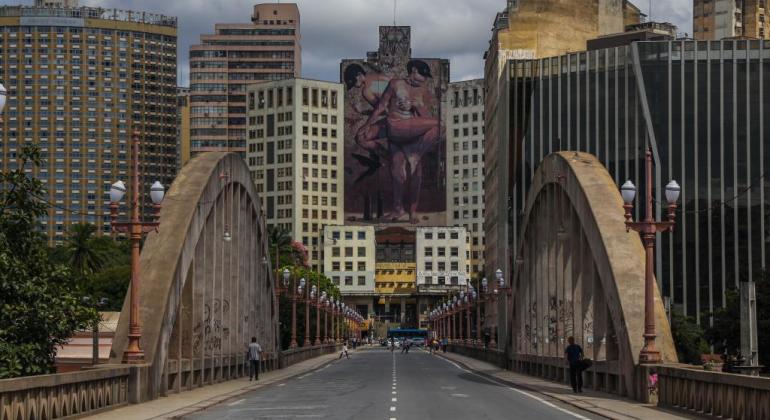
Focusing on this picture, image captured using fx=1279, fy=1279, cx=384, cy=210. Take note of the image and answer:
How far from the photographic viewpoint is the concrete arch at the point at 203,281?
3575 cm

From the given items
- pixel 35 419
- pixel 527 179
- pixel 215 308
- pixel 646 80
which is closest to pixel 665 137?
pixel 646 80

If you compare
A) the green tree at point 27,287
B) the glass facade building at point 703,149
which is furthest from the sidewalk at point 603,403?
the glass facade building at point 703,149

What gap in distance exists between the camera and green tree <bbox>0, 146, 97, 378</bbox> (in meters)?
27.0

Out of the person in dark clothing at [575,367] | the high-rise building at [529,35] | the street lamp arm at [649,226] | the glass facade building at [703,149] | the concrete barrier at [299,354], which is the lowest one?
the concrete barrier at [299,354]

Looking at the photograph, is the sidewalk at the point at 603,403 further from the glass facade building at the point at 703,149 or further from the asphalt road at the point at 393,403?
the glass facade building at the point at 703,149

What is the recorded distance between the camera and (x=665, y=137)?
108 m

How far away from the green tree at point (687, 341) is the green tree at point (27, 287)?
209 ft

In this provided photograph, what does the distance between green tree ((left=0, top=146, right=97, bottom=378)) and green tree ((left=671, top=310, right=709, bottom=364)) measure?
2504 inches

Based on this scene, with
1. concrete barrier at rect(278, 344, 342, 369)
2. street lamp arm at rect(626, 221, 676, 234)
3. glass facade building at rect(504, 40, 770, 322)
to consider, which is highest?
glass facade building at rect(504, 40, 770, 322)

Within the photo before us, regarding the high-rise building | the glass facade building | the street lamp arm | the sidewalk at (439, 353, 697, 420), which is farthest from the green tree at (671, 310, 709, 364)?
the street lamp arm

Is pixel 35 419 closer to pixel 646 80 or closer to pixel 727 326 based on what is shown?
pixel 727 326

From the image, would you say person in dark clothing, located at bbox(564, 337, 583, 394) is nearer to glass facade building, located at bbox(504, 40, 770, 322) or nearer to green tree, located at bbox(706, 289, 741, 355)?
green tree, located at bbox(706, 289, 741, 355)

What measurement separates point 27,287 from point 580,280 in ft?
84.3

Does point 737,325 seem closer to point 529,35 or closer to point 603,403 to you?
point 603,403
